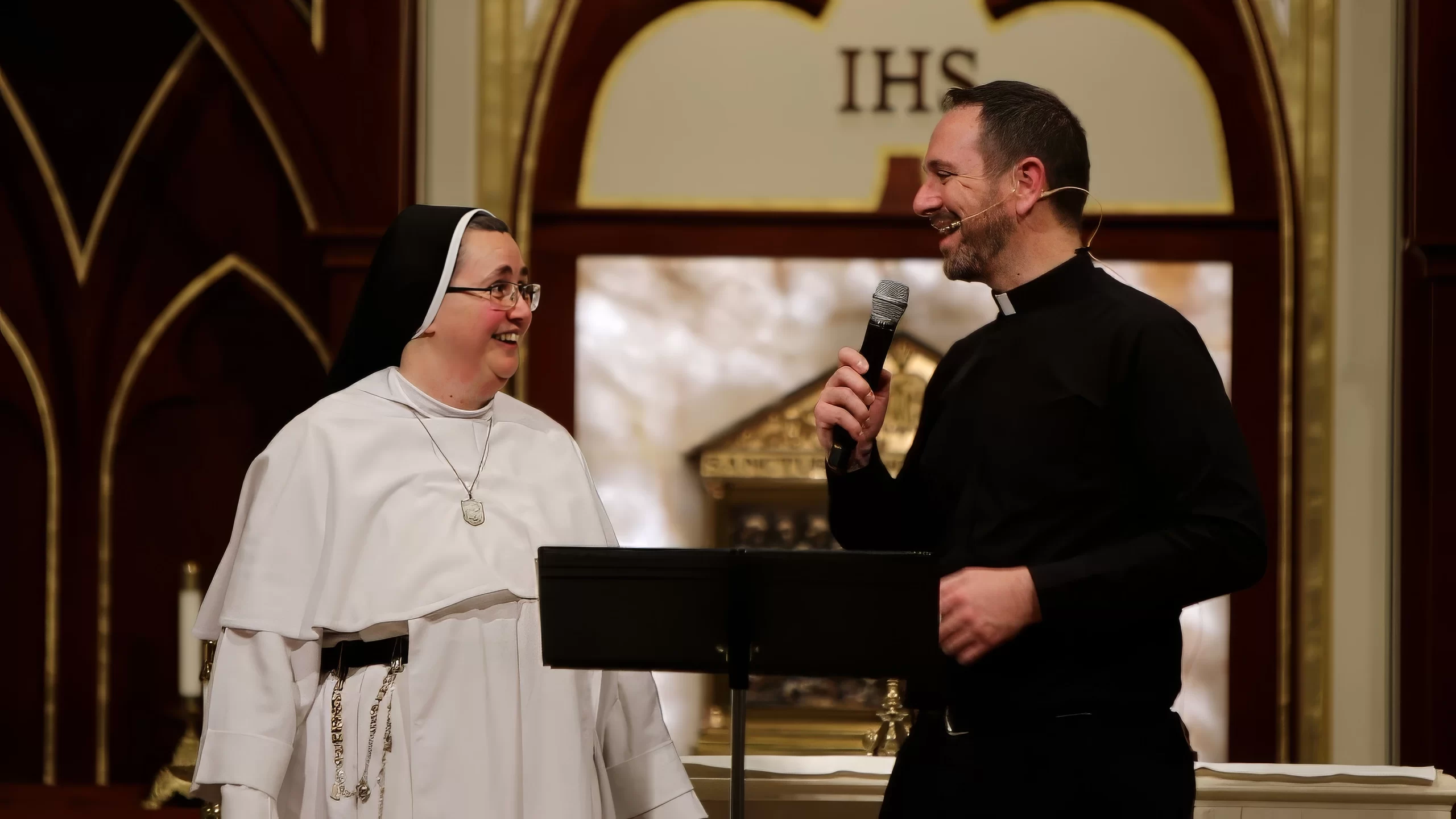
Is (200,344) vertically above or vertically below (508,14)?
below

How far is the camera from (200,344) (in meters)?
5.05

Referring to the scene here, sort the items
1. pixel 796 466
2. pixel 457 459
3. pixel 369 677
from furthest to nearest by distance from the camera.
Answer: pixel 796 466 < pixel 457 459 < pixel 369 677

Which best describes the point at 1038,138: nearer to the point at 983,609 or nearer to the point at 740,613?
the point at 983,609

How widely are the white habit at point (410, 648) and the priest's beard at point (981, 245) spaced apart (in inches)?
31.6

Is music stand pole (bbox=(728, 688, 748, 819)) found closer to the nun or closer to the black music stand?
the black music stand

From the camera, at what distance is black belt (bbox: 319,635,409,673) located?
8.16 ft

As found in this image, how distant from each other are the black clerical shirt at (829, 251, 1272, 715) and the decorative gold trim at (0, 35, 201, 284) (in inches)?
138

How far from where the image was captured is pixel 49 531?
5020mm

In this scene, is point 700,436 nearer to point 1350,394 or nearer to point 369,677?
point 1350,394

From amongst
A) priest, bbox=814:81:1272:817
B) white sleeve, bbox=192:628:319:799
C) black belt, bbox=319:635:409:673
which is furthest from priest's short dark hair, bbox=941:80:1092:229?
white sleeve, bbox=192:628:319:799

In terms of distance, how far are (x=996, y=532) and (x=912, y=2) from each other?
3.07m

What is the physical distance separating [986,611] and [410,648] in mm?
955

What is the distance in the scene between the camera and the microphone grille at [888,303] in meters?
2.28

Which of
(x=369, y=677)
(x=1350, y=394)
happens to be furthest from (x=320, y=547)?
(x=1350, y=394)
